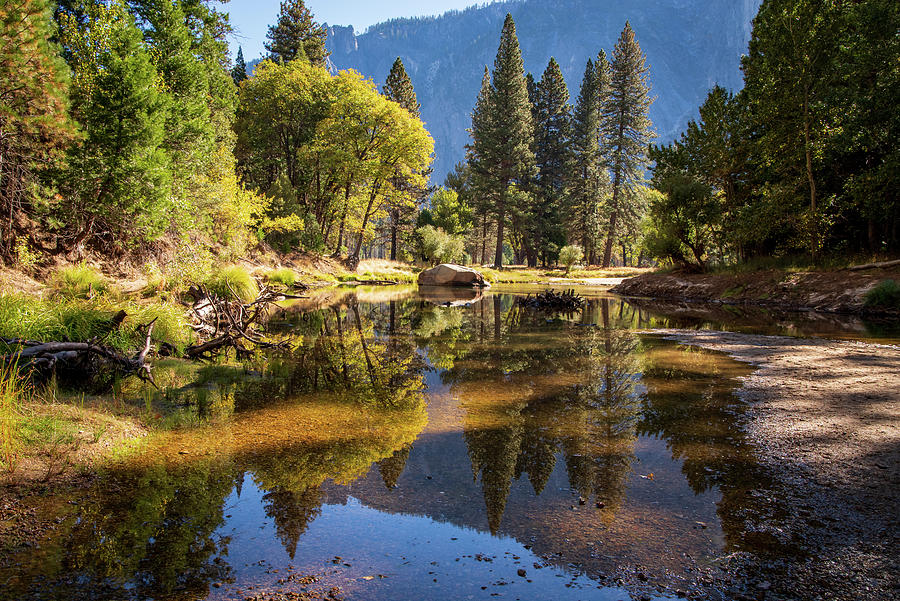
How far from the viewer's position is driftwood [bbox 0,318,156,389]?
5.56 meters

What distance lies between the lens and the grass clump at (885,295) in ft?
50.6

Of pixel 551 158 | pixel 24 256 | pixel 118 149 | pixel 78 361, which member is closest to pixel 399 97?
pixel 551 158

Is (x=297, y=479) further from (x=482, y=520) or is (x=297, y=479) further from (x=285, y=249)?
(x=285, y=249)

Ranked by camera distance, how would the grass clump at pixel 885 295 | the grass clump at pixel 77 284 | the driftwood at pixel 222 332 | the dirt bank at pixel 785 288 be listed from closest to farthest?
the driftwood at pixel 222 332, the grass clump at pixel 77 284, the grass clump at pixel 885 295, the dirt bank at pixel 785 288

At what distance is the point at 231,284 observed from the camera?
573 inches

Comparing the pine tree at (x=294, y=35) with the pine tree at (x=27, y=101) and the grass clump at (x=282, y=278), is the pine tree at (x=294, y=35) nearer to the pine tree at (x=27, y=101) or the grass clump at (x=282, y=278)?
the grass clump at (x=282, y=278)

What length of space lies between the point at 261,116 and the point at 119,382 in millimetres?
35990

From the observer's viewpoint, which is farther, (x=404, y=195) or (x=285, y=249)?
(x=404, y=195)

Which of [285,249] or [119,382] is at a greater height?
[285,249]

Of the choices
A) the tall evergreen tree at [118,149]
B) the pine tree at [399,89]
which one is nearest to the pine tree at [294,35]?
the pine tree at [399,89]

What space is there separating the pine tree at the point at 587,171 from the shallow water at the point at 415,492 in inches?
1872

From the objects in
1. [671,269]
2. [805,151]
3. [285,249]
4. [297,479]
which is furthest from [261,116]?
[297,479]

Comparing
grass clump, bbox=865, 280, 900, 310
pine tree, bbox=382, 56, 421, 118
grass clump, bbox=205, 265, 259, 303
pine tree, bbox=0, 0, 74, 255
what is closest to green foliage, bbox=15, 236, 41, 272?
pine tree, bbox=0, 0, 74, 255

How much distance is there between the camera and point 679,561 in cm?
288
